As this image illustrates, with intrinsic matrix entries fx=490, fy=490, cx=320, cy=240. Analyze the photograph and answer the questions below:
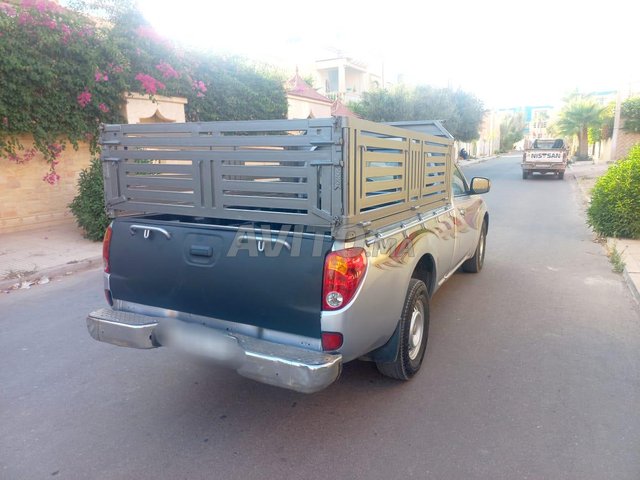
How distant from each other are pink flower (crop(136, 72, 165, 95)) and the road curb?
4.84 meters

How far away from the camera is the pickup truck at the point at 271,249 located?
113 inches

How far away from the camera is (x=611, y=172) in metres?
8.95

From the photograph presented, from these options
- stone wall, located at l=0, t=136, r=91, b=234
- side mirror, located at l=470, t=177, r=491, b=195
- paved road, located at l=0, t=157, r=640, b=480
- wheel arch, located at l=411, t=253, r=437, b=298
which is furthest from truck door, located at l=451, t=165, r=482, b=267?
stone wall, located at l=0, t=136, r=91, b=234

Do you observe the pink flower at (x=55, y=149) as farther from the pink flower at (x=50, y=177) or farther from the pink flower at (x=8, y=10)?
the pink flower at (x=8, y=10)

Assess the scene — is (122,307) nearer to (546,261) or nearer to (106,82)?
(546,261)

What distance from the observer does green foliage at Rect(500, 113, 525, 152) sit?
75250 mm

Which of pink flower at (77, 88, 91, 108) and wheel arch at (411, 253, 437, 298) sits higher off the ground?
pink flower at (77, 88, 91, 108)

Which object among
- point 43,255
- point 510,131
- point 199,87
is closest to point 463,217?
point 43,255

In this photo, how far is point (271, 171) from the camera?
3078 millimetres

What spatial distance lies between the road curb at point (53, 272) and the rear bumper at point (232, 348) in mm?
3974

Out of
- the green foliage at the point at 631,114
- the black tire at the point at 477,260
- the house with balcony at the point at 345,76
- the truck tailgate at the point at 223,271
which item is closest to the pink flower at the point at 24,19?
the truck tailgate at the point at 223,271

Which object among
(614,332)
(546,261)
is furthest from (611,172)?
(614,332)

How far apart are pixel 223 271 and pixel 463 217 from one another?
336 centimetres

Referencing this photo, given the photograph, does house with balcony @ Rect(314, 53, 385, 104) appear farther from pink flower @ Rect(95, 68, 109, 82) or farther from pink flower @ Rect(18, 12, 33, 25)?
pink flower @ Rect(18, 12, 33, 25)
